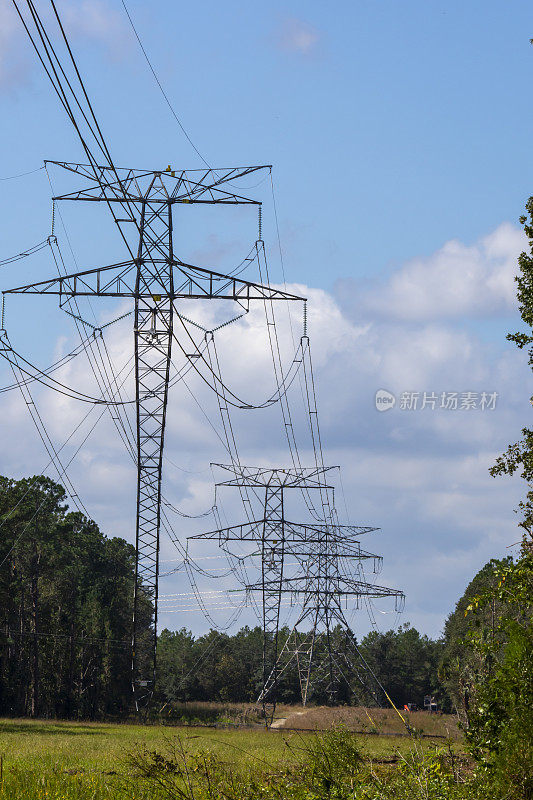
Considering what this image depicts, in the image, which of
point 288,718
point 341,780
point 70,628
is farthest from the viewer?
point 70,628

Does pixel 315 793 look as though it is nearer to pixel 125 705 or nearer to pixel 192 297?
pixel 192 297

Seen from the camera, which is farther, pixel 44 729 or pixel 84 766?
pixel 44 729

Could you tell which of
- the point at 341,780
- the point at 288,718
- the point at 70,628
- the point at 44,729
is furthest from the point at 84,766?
the point at 70,628

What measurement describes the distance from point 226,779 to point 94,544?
76.5m

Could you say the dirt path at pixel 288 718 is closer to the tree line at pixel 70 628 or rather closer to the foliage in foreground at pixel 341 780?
the tree line at pixel 70 628

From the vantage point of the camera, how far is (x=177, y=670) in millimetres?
108688

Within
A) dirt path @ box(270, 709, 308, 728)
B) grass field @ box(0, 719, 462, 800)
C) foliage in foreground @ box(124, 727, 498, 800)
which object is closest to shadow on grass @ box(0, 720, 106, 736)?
dirt path @ box(270, 709, 308, 728)

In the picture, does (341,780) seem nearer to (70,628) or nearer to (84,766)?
(84,766)

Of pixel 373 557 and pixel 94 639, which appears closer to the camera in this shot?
pixel 373 557

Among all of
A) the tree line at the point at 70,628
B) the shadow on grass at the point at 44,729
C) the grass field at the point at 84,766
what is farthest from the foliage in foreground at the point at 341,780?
the tree line at the point at 70,628

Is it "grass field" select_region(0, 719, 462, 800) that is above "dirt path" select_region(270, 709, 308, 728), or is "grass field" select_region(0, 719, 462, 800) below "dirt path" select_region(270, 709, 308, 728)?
below

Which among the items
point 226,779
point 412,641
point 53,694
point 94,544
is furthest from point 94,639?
point 226,779

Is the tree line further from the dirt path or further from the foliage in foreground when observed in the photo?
the foliage in foreground

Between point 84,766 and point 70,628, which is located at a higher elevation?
point 70,628
